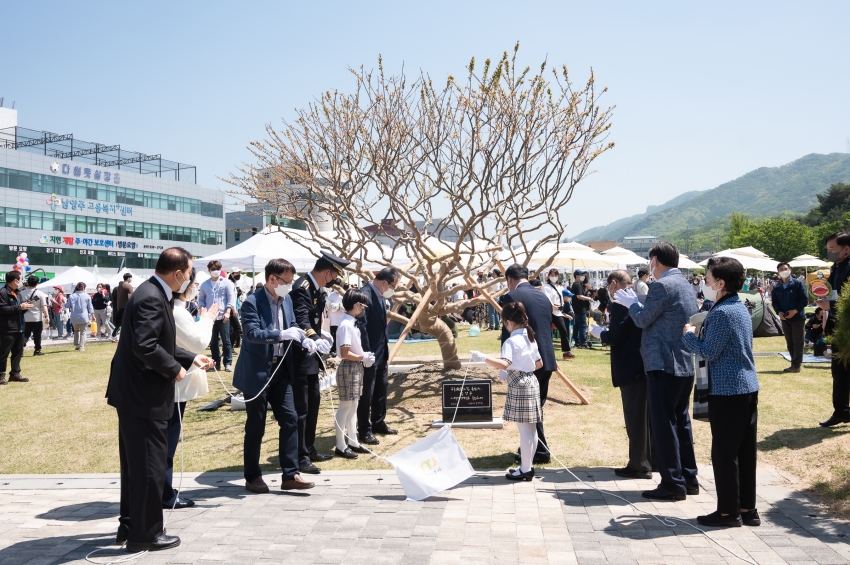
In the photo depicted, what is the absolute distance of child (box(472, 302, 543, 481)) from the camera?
5.70 meters

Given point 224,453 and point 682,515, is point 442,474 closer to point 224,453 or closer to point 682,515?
point 682,515

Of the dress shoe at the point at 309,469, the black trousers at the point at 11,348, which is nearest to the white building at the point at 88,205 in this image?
the black trousers at the point at 11,348

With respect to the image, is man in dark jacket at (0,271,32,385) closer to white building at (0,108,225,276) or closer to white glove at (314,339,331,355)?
white glove at (314,339,331,355)

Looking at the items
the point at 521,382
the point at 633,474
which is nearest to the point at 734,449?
the point at 633,474

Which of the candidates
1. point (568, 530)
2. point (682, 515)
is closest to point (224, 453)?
point (568, 530)

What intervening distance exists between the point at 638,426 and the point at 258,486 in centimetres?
333

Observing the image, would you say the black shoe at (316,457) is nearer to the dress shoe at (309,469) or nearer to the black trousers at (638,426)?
the dress shoe at (309,469)

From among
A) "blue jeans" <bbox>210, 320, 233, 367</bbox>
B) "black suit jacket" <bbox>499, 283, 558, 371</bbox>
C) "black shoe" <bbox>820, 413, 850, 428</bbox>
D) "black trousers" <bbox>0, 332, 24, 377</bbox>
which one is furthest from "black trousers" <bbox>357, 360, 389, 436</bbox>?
"black trousers" <bbox>0, 332, 24, 377</bbox>

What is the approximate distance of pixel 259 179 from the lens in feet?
41.2

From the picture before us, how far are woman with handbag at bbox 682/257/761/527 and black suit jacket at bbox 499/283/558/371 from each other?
1981mm

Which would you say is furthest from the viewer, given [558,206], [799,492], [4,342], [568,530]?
[4,342]

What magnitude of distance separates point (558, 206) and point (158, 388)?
8247mm

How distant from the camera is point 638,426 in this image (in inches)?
233

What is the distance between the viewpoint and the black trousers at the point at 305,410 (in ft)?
19.9
